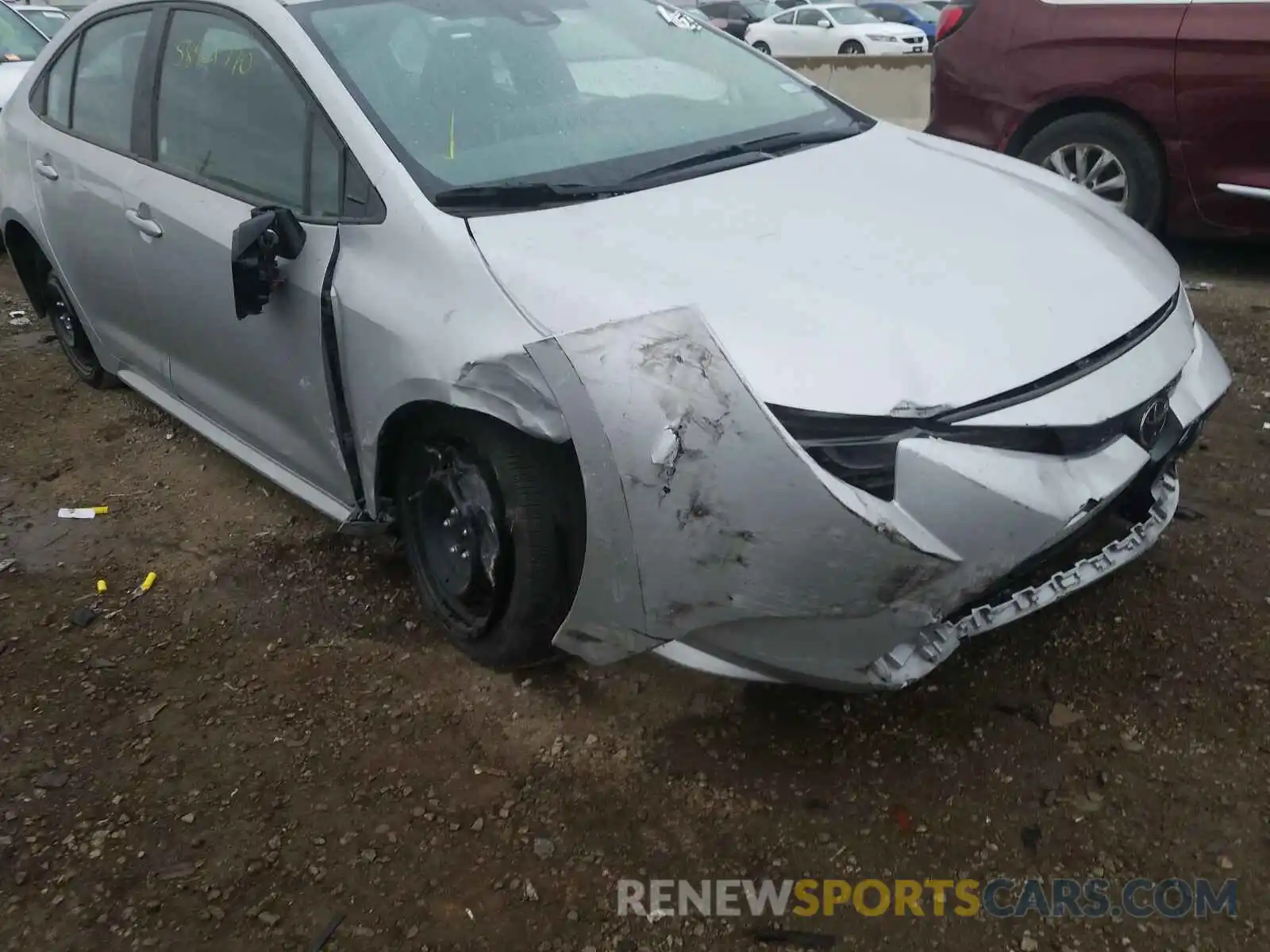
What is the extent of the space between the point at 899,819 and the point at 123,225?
2957 mm

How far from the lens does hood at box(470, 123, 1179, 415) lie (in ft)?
6.45

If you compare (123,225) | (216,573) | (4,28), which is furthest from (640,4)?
(4,28)

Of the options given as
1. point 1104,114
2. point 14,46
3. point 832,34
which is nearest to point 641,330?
point 1104,114

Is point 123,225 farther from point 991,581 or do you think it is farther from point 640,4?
point 991,581

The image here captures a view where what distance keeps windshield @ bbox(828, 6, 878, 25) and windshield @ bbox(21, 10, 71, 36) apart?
14.3 meters

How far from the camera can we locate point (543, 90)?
9.24ft

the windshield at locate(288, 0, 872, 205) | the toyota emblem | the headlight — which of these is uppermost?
the windshield at locate(288, 0, 872, 205)

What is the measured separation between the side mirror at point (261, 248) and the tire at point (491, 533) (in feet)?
1.78

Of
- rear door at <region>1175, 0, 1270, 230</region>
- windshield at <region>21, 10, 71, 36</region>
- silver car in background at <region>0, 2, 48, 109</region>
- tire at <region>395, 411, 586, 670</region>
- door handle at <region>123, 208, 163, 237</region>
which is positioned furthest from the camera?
windshield at <region>21, 10, 71, 36</region>

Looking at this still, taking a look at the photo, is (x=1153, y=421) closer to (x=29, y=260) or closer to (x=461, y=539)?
(x=461, y=539)

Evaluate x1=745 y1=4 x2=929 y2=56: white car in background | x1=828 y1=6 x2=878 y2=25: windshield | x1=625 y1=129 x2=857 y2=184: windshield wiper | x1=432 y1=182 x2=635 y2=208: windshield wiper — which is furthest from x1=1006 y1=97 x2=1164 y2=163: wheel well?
x1=828 y1=6 x2=878 y2=25: windshield

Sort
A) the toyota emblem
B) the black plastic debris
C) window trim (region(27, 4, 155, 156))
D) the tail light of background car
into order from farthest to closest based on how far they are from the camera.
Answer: the tail light of background car < window trim (region(27, 4, 155, 156)) < the black plastic debris < the toyota emblem

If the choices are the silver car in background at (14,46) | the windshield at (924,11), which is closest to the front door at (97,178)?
the silver car in background at (14,46)

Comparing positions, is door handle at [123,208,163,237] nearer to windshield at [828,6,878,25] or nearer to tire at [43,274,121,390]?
tire at [43,274,121,390]
